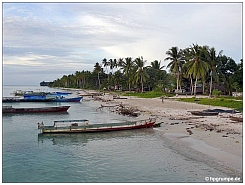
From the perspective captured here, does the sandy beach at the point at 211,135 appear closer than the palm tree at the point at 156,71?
Yes

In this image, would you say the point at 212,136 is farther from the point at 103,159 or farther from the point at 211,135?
the point at 103,159

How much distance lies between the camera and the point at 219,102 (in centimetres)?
3956

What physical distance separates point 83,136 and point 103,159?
20.5ft

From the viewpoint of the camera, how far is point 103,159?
16.0m

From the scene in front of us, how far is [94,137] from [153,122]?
6159 millimetres

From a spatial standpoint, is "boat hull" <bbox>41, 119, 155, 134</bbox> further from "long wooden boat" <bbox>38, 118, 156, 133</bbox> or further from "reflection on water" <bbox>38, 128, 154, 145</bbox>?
"reflection on water" <bbox>38, 128, 154, 145</bbox>

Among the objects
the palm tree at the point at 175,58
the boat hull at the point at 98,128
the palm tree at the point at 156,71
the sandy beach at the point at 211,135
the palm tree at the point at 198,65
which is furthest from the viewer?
the palm tree at the point at 156,71

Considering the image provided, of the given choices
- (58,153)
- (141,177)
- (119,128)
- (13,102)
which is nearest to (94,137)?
(119,128)

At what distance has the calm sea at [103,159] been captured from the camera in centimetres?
1340

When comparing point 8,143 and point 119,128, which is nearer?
point 8,143

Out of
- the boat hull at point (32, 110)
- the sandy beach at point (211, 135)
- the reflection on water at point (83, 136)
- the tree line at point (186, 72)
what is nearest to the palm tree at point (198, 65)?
the tree line at point (186, 72)

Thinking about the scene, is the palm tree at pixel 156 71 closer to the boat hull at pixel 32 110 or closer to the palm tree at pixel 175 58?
the palm tree at pixel 175 58

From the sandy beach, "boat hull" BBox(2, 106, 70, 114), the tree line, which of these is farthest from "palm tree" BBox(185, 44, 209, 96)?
"boat hull" BBox(2, 106, 70, 114)

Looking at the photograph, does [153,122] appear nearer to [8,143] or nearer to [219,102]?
[8,143]
